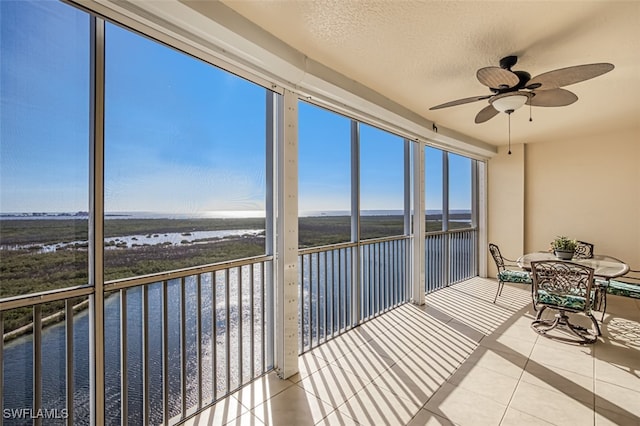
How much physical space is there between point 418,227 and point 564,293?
5.54 ft

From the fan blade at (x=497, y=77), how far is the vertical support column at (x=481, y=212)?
4.09 meters

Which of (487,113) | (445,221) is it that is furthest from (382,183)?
(487,113)

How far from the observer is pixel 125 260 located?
1.70 metres

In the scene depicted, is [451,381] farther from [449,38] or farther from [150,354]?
[449,38]

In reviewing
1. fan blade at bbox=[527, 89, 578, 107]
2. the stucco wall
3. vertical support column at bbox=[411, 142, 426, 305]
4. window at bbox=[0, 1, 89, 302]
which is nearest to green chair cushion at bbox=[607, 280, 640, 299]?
the stucco wall

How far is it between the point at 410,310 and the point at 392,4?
3371mm

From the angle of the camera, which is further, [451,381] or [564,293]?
[564,293]

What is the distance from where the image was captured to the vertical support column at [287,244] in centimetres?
245

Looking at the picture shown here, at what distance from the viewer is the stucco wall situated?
15.2 ft

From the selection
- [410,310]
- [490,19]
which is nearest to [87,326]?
[490,19]

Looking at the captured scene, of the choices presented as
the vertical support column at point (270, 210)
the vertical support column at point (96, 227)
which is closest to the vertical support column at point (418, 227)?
the vertical support column at point (270, 210)

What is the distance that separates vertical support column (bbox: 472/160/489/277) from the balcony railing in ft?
12.5

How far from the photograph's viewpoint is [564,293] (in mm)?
3250

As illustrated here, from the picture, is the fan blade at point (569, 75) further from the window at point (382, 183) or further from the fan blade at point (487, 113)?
the window at point (382, 183)
